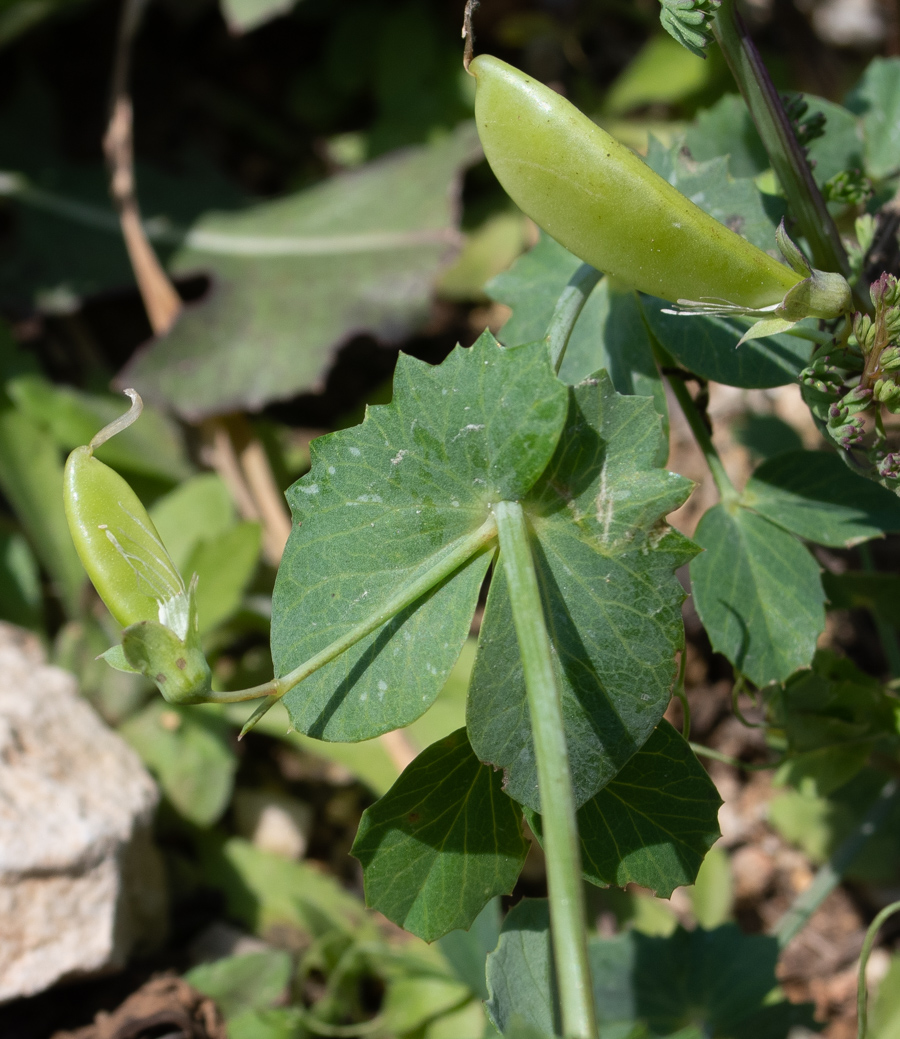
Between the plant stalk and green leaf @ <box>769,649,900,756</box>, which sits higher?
the plant stalk

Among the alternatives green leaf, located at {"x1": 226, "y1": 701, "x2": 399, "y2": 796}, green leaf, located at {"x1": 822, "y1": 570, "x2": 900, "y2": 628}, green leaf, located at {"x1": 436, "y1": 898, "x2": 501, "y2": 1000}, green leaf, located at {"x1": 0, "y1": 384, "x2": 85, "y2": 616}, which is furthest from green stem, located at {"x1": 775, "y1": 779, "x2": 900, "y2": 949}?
green leaf, located at {"x1": 0, "y1": 384, "x2": 85, "y2": 616}

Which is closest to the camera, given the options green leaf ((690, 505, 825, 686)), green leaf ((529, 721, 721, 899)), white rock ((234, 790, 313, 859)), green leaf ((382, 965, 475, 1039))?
green leaf ((529, 721, 721, 899))

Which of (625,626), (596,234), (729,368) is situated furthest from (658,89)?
(625,626)

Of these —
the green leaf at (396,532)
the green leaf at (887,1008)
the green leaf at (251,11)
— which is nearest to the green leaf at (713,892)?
the green leaf at (887,1008)

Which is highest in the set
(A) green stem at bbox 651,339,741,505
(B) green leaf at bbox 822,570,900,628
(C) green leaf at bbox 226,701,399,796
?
(A) green stem at bbox 651,339,741,505

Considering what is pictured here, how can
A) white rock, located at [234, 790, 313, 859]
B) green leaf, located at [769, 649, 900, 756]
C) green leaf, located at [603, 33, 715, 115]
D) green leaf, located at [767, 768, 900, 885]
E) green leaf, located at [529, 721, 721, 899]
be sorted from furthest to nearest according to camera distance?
green leaf, located at [603, 33, 715, 115], white rock, located at [234, 790, 313, 859], green leaf, located at [767, 768, 900, 885], green leaf, located at [769, 649, 900, 756], green leaf, located at [529, 721, 721, 899]

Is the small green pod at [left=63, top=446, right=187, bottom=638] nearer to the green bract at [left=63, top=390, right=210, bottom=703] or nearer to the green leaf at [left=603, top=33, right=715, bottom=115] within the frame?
the green bract at [left=63, top=390, right=210, bottom=703]
